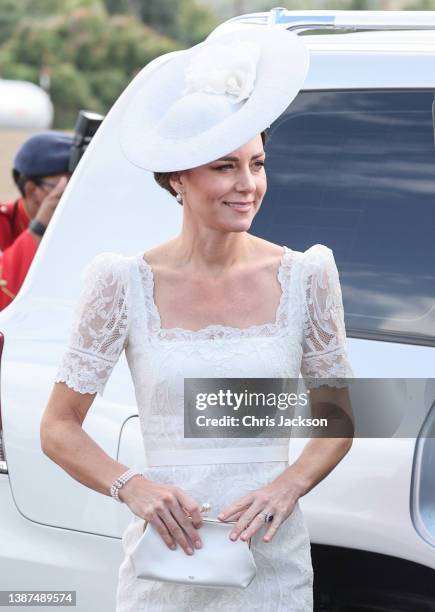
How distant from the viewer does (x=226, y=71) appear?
7.45 ft

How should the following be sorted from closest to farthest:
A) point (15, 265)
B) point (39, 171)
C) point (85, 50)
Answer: point (15, 265)
point (39, 171)
point (85, 50)

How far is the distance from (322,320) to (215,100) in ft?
1.41

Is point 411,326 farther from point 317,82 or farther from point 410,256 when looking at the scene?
point 317,82

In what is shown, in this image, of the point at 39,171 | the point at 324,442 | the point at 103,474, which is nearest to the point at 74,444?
the point at 103,474

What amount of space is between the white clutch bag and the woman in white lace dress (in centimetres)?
5

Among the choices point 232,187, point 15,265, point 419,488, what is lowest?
point 15,265

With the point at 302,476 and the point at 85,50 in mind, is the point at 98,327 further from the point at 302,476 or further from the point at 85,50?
the point at 85,50

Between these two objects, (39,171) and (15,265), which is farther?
(39,171)

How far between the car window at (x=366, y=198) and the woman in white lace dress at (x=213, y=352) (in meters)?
0.46

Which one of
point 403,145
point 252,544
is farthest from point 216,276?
point 403,145

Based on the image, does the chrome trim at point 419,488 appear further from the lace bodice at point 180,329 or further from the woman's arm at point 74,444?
the woman's arm at point 74,444

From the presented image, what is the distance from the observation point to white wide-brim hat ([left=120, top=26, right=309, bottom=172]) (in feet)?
7.24

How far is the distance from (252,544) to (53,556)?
835 millimetres

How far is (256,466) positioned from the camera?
230cm
